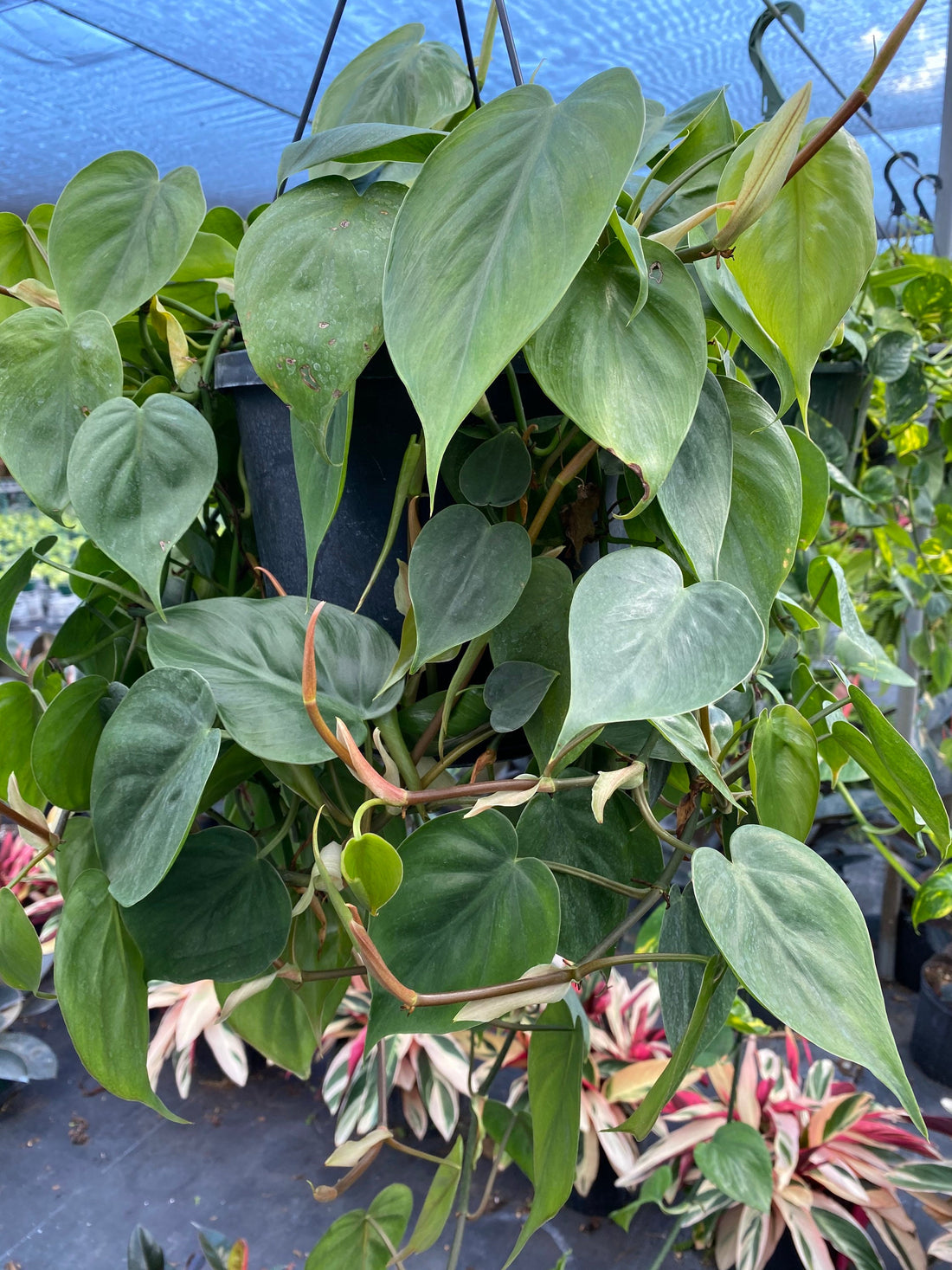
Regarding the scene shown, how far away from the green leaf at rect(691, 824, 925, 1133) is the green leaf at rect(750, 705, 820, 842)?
52mm

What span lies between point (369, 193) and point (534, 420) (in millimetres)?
97

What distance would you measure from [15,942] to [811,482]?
0.39 meters

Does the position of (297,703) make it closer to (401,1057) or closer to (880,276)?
(880,276)

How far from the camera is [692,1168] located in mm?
1213

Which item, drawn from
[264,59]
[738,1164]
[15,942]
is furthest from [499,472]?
[264,59]

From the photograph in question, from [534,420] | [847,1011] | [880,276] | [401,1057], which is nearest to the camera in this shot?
[847,1011]

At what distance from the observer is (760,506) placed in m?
0.31

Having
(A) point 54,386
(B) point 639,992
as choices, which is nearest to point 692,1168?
(B) point 639,992

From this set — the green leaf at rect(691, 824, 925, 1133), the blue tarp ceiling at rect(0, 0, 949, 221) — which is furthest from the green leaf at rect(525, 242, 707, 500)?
the blue tarp ceiling at rect(0, 0, 949, 221)

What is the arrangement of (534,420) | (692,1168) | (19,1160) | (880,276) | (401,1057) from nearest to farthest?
(534,420) < (880,276) < (692,1168) < (19,1160) < (401,1057)

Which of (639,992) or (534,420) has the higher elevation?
(534,420)

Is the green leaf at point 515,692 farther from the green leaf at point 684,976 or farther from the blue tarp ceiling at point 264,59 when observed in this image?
the blue tarp ceiling at point 264,59

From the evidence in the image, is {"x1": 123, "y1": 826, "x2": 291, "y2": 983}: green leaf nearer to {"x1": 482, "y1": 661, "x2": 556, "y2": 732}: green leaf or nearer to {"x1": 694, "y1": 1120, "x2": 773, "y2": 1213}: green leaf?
{"x1": 482, "y1": 661, "x2": 556, "y2": 732}: green leaf

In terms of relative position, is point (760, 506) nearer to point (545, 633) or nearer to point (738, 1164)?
point (545, 633)
